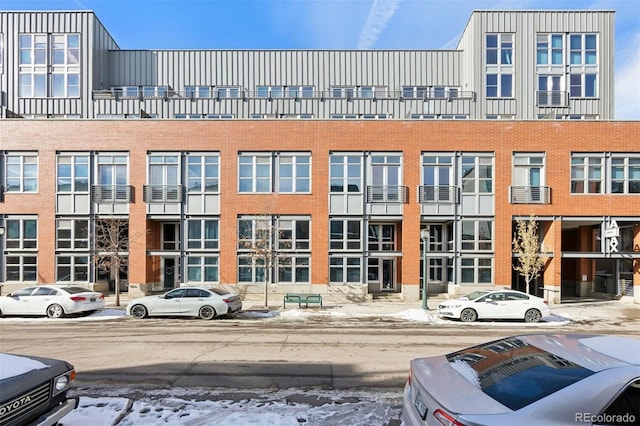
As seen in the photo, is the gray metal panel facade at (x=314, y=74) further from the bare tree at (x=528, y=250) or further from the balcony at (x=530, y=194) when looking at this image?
the bare tree at (x=528, y=250)

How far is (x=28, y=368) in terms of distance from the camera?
173 inches

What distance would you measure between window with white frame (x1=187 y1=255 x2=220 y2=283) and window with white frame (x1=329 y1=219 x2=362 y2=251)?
684cm

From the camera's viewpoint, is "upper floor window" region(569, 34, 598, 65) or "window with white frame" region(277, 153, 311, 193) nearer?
"window with white frame" region(277, 153, 311, 193)

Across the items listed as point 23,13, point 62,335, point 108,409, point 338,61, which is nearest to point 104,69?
point 23,13

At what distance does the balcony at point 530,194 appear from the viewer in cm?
2116

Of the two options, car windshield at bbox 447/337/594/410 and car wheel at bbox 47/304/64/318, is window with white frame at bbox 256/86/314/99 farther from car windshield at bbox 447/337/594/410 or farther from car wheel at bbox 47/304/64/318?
car windshield at bbox 447/337/594/410

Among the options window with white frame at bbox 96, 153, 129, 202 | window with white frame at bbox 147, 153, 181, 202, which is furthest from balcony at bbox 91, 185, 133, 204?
window with white frame at bbox 147, 153, 181, 202

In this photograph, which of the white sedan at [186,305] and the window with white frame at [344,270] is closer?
the white sedan at [186,305]

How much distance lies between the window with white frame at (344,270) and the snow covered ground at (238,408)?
14863 mm

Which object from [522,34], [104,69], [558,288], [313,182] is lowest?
[558,288]

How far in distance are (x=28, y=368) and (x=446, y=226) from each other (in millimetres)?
22163

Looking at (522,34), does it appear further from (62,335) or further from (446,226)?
(62,335)

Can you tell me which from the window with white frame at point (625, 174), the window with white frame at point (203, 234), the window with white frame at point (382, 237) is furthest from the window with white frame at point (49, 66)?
the window with white frame at point (625, 174)

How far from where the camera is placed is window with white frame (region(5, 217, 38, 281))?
70.3 ft
